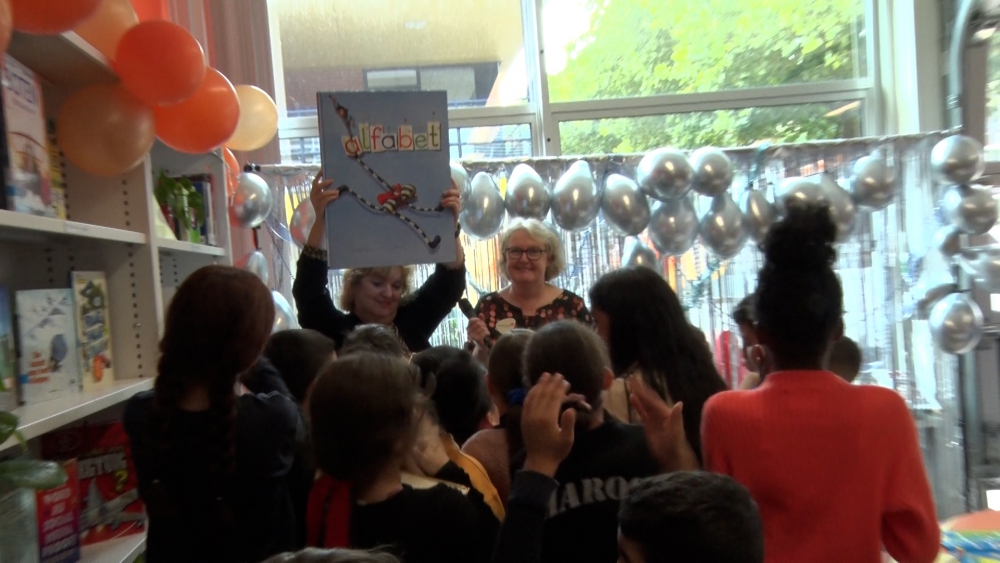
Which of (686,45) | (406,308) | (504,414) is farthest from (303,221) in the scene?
(686,45)

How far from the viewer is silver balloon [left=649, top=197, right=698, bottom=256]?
9.96 feet

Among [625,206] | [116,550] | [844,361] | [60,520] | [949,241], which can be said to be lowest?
[116,550]

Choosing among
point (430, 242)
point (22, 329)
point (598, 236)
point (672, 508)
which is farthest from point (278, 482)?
point (598, 236)

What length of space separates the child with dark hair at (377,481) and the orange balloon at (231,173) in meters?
1.70

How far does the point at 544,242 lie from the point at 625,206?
457 millimetres

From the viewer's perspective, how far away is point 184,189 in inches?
85.4

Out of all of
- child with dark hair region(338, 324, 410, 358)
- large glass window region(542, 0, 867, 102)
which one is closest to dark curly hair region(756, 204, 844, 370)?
child with dark hair region(338, 324, 410, 358)

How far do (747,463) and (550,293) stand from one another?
154cm

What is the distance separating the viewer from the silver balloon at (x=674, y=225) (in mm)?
3035

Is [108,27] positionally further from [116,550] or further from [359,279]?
[116,550]

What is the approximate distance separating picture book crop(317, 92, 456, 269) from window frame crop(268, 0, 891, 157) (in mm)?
1641

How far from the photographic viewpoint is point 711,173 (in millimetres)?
2986

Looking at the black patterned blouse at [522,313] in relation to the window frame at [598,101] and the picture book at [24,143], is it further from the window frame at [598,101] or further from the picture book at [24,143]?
the picture book at [24,143]

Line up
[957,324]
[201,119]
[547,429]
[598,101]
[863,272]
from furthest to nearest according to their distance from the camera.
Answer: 1. [598,101]
2. [863,272]
3. [957,324]
4. [201,119]
5. [547,429]
